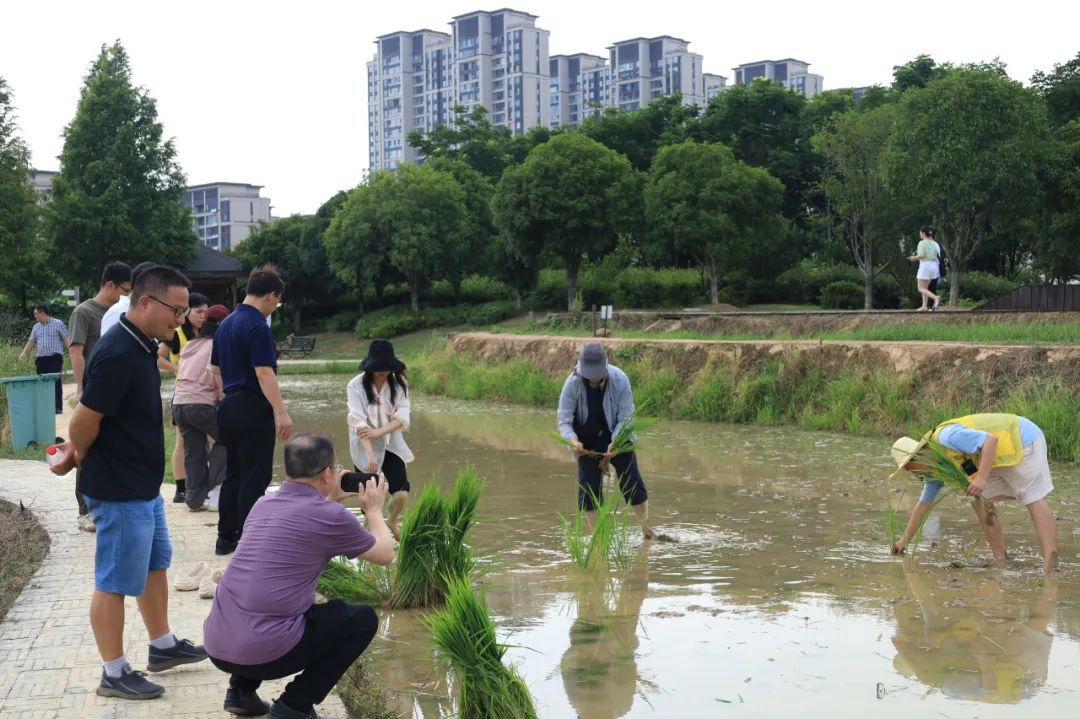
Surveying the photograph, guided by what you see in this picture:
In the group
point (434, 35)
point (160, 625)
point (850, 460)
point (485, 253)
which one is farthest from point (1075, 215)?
point (434, 35)

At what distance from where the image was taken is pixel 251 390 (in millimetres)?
7199

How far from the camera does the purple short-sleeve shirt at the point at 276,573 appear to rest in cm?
439

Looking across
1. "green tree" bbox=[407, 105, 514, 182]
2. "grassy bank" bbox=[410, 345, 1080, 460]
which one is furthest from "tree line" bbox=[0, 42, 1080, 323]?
"grassy bank" bbox=[410, 345, 1080, 460]

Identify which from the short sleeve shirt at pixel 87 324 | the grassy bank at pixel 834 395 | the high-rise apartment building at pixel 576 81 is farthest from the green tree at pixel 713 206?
the high-rise apartment building at pixel 576 81

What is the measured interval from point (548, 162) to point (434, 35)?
340 ft

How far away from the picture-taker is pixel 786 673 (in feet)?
18.8

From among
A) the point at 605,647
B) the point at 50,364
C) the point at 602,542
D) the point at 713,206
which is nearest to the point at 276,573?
the point at 605,647

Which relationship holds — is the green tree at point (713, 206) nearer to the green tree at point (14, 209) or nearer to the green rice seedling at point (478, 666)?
the green tree at point (14, 209)

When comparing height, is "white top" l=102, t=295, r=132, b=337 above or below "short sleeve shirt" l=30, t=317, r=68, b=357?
above

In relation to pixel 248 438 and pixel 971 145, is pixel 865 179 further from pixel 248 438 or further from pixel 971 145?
pixel 248 438

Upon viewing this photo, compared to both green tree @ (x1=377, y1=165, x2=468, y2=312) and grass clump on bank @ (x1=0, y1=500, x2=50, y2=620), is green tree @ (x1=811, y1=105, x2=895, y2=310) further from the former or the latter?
grass clump on bank @ (x1=0, y1=500, x2=50, y2=620)

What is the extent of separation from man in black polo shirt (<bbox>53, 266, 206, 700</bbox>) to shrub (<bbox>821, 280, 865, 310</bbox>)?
3439 centimetres

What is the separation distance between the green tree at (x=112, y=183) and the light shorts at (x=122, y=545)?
44351 millimetres

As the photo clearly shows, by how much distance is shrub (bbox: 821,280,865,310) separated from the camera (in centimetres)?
3791
